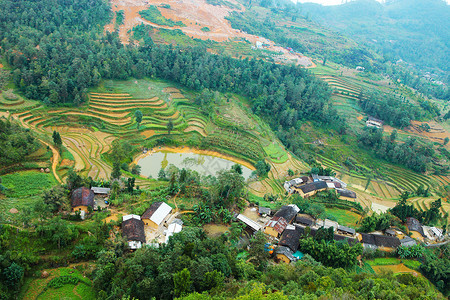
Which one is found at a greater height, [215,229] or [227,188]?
[227,188]

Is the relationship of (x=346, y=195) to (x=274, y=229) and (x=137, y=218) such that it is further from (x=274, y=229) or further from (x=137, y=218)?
(x=137, y=218)

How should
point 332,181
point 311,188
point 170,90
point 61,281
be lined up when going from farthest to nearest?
1. point 170,90
2. point 332,181
3. point 311,188
4. point 61,281

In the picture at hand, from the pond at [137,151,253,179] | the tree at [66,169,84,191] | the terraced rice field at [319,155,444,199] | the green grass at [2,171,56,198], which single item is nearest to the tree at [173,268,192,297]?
the tree at [66,169,84,191]

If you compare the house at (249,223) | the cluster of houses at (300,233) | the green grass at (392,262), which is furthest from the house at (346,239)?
the house at (249,223)

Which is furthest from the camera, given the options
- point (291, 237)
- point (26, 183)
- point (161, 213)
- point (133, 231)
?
point (26, 183)

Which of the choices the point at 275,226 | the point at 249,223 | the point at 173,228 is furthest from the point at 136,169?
the point at 275,226

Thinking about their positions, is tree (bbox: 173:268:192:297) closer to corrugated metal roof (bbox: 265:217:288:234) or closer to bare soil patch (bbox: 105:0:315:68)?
corrugated metal roof (bbox: 265:217:288:234)
